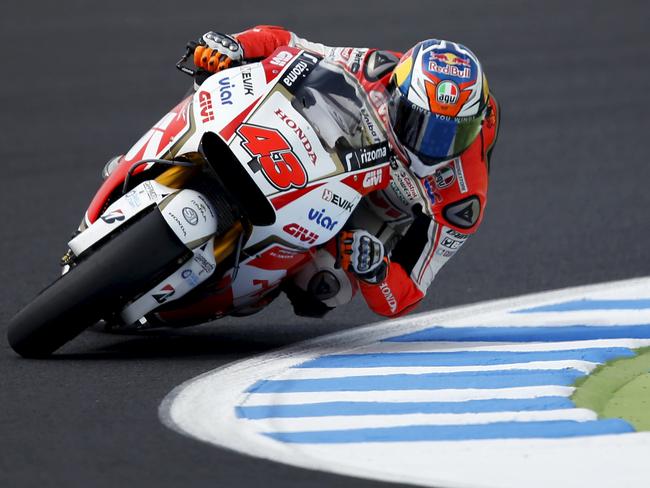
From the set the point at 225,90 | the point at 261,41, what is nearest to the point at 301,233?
the point at 225,90

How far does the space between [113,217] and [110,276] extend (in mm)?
274

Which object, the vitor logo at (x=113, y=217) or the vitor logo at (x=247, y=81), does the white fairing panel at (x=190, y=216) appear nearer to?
the vitor logo at (x=113, y=217)

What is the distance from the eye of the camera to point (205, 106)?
588 centimetres

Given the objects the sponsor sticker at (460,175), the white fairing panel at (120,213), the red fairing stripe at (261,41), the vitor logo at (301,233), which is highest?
the red fairing stripe at (261,41)

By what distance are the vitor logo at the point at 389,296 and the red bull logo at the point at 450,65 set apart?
0.97 m

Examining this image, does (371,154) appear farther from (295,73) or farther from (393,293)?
(393,293)

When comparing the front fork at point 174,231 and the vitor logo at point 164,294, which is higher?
the front fork at point 174,231

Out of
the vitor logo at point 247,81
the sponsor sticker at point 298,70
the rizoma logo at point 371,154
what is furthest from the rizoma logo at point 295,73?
the rizoma logo at point 371,154

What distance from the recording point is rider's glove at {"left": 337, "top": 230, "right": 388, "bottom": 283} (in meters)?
6.07

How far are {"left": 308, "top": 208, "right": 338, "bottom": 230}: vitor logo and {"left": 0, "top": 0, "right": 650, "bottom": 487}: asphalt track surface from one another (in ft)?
2.33

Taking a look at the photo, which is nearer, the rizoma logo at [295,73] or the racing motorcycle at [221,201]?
the racing motorcycle at [221,201]

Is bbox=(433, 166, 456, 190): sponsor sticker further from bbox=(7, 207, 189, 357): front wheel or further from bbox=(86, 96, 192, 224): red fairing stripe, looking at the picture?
bbox=(7, 207, 189, 357): front wheel

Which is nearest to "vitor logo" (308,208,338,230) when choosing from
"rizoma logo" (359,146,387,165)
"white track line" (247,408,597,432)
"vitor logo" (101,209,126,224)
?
"rizoma logo" (359,146,387,165)

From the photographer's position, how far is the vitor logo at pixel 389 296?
6352 millimetres
